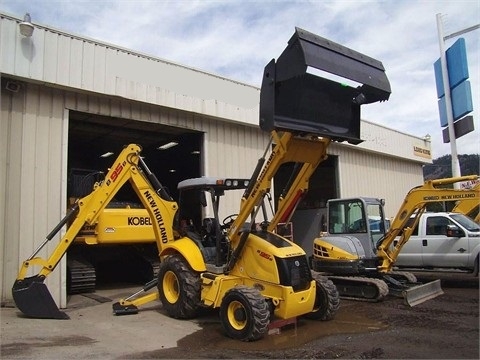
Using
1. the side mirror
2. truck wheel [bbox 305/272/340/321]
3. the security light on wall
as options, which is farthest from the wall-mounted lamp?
the side mirror

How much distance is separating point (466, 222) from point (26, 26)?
1110cm

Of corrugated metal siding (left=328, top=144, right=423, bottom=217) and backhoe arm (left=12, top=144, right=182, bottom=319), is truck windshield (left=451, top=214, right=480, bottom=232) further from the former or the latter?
backhoe arm (left=12, top=144, right=182, bottom=319)

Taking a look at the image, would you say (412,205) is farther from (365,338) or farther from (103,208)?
(103,208)

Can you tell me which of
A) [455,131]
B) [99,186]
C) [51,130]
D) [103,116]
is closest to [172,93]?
[103,116]

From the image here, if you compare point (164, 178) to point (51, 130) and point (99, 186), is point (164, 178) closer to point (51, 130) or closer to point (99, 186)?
Answer: point (51, 130)

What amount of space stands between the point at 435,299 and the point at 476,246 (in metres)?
2.45

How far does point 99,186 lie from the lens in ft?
27.2

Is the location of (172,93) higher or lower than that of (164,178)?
higher

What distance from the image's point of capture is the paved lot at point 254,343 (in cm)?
575

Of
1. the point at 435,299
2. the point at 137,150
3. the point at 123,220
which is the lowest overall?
the point at 435,299

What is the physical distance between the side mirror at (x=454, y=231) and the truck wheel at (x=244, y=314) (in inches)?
281

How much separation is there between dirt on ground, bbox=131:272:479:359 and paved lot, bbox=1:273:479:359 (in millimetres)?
12

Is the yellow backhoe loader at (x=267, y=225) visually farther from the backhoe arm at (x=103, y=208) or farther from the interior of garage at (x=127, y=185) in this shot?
the interior of garage at (x=127, y=185)

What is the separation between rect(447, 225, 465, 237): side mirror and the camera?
11450mm
